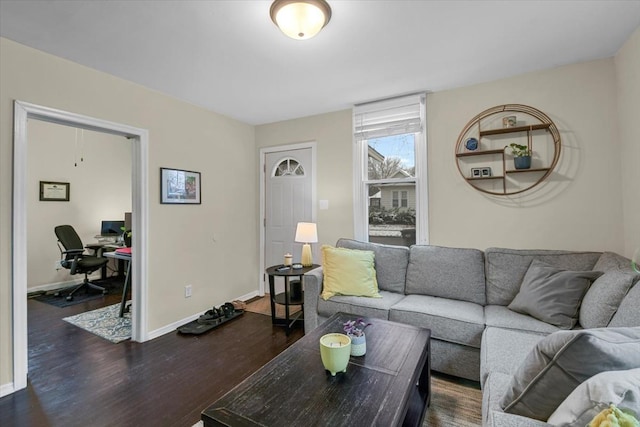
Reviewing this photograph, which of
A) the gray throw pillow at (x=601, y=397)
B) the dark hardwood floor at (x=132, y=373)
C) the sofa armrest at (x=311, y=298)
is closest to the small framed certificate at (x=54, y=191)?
the dark hardwood floor at (x=132, y=373)

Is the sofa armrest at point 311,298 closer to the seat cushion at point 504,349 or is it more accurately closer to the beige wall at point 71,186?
A: the seat cushion at point 504,349

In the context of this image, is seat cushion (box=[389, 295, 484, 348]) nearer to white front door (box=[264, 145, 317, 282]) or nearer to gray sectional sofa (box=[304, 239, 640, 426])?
gray sectional sofa (box=[304, 239, 640, 426])

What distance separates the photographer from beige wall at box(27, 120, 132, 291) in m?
4.38

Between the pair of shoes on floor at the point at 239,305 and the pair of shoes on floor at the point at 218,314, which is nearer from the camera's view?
the pair of shoes on floor at the point at 218,314

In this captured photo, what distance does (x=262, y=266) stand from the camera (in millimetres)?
4188

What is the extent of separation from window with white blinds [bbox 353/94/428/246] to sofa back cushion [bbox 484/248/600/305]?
740 millimetres

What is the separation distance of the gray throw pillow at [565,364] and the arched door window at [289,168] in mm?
3230

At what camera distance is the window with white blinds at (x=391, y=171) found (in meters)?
3.08

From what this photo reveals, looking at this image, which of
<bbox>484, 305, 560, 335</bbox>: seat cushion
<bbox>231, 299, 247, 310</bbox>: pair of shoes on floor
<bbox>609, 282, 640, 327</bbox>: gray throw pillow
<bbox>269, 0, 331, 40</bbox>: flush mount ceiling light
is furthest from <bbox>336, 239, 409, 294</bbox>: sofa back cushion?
<bbox>269, 0, 331, 40</bbox>: flush mount ceiling light

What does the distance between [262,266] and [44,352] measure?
237 cm

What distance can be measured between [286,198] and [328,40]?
2268mm

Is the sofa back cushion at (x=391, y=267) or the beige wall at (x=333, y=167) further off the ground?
the beige wall at (x=333, y=167)

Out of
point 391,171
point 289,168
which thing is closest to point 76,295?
point 289,168

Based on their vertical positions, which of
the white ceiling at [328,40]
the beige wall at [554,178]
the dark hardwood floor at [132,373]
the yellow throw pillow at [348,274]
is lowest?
the dark hardwood floor at [132,373]
